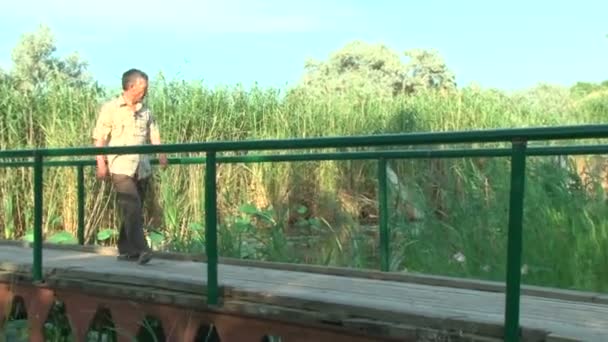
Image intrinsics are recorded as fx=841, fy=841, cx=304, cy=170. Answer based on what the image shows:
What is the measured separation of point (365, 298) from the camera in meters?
3.99

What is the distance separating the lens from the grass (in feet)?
20.6

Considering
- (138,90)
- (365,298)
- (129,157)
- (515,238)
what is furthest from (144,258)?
(515,238)

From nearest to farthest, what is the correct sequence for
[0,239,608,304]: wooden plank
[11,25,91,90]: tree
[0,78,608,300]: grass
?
[0,239,608,304]: wooden plank
[0,78,608,300]: grass
[11,25,91,90]: tree

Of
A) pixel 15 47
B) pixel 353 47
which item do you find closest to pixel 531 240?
pixel 15 47

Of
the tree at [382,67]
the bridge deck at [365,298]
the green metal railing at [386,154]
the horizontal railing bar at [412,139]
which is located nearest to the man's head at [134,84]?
the green metal railing at [386,154]

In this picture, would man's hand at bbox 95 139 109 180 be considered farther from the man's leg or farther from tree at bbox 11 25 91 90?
tree at bbox 11 25 91 90

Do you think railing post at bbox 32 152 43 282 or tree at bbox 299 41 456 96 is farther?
tree at bbox 299 41 456 96

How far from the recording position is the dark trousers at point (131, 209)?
224 inches

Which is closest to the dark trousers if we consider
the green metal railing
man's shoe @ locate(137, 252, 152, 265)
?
man's shoe @ locate(137, 252, 152, 265)

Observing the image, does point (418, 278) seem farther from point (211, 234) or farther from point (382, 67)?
point (382, 67)

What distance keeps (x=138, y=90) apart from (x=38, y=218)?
1.08 m

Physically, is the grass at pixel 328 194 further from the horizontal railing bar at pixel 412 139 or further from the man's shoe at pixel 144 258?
the horizontal railing bar at pixel 412 139

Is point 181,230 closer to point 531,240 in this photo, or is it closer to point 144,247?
point 144,247

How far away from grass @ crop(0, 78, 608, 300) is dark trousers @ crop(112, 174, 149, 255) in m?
1.36
